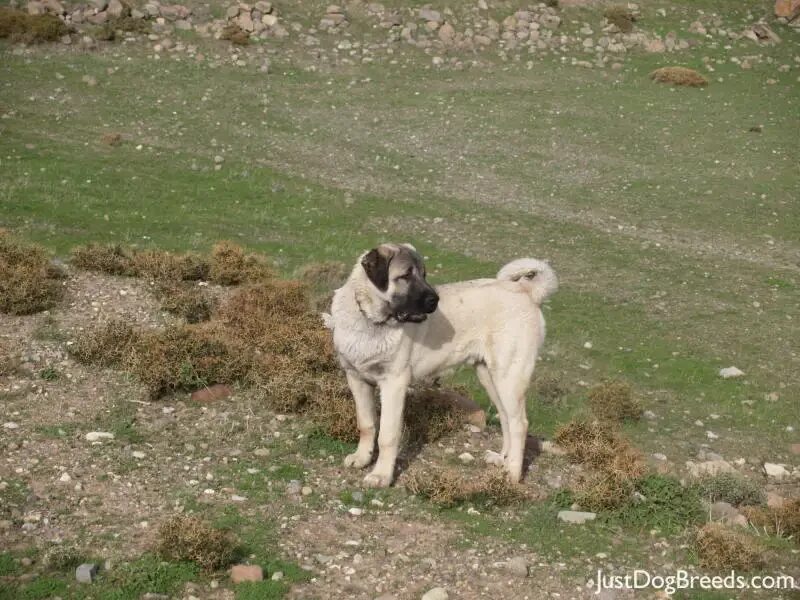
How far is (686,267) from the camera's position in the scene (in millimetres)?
21422

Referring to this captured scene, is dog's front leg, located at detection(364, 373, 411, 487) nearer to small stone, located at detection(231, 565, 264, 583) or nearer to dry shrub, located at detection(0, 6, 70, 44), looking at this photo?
small stone, located at detection(231, 565, 264, 583)

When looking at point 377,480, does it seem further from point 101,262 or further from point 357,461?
point 101,262

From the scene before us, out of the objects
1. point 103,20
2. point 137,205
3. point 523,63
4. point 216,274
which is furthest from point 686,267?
point 103,20

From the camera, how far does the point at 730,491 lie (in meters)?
11.6

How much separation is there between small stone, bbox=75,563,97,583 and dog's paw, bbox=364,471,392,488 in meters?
3.05

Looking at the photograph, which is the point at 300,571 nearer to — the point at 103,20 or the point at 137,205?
the point at 137,205

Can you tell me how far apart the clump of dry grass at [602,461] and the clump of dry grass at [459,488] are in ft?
2.49

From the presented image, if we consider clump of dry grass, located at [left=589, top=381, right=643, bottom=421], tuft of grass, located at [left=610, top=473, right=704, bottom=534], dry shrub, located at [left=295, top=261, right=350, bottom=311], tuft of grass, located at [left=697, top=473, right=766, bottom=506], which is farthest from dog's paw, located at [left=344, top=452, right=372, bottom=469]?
dry shrub, located at [left=295, top=261, right=350, bottom=311]

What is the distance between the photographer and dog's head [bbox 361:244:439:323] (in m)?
9.97

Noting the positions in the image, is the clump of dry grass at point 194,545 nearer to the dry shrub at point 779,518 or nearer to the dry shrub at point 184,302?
the dry shrub at point 779,518

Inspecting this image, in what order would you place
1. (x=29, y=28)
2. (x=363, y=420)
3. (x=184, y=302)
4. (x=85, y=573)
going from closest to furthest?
(x=85, y=573) → (x=363, y=420) → (x=184, y=302) → (x=29, y=28)

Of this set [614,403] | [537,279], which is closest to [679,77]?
[614,403]

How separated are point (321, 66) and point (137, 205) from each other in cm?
1188

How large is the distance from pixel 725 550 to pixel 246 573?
4313mm
